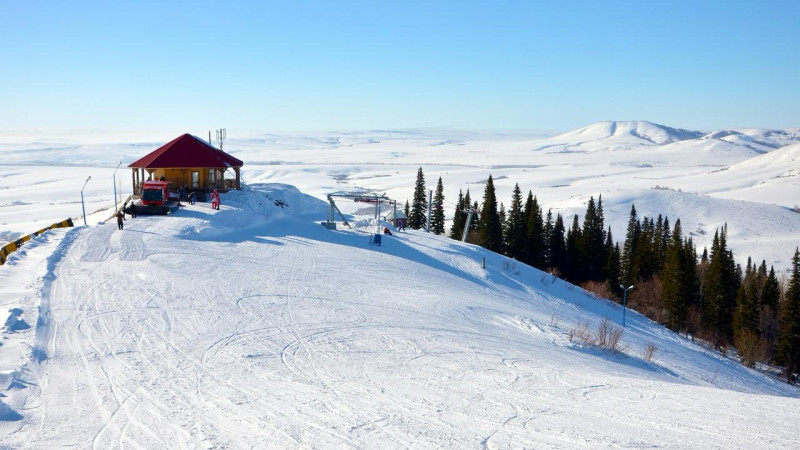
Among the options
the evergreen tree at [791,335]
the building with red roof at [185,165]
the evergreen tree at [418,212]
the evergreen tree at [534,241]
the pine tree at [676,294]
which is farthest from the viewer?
the evergreen tree at [418,212]

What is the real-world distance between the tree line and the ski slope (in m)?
16.5

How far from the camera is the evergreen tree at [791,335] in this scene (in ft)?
124

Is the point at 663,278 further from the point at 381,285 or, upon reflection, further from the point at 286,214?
the point at 381,285

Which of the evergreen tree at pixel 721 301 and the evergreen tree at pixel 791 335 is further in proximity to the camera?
the evergreen tree at pixel 721 301

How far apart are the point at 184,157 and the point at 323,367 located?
29859mm

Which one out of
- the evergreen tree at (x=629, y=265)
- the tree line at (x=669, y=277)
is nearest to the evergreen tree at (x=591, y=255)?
the tree line at (x=669, y=277)

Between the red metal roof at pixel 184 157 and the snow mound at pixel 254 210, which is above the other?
the red metal roof at pixel 184 157

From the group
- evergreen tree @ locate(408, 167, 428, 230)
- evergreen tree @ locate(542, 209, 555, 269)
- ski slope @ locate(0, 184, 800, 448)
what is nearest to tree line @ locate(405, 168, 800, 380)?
evergreen tree @ locate(542, 209, 555, 269)

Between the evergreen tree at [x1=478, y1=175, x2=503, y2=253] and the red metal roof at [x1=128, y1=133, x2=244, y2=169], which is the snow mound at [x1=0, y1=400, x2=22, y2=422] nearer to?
the red metal roof at [x1=128, y1=133, x2=244, y2=169]

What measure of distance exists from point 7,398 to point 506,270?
26328 mm

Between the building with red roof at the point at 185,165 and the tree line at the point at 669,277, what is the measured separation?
2483 centimetres

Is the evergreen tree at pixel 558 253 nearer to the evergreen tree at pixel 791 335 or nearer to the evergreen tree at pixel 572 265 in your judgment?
the evergreen tree at pixel 572 265

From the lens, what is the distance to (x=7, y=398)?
9.34m

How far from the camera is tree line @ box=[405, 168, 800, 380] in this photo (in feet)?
134
